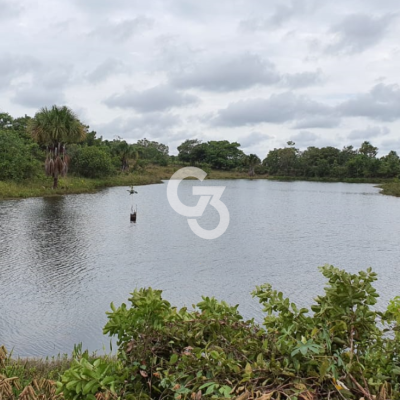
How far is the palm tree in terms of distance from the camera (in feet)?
128

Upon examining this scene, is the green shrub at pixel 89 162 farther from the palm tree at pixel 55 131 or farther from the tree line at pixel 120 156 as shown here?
the palm tree at pixel 55 131

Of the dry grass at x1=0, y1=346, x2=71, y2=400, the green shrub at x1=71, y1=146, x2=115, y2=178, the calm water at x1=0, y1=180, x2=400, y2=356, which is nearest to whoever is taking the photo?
the dry grass at x1=0, y1=346, x2=71, y2=400

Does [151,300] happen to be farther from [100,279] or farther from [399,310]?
[100,279]

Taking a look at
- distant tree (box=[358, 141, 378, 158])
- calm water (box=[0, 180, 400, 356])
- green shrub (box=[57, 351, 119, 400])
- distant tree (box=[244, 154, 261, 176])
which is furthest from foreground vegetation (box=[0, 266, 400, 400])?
distant tree (box=[358, 141, 378, 158])

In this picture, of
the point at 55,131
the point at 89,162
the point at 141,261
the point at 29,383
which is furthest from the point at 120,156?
the point at 29,383

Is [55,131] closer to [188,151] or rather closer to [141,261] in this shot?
[141,261]

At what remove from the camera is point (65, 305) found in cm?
1116

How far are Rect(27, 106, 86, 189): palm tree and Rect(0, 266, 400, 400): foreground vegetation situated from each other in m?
38.6

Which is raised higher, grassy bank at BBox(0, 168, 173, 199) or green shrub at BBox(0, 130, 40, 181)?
green shrub at BBox(0, 130, 40, 181)

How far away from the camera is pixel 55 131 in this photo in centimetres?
3894

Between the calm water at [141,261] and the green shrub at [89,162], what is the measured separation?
26750 mm

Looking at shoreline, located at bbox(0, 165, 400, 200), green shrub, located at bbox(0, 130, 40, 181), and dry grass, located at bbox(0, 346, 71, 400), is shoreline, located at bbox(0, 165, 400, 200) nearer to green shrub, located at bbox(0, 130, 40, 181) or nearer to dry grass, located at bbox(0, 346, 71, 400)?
green shrub, located at bbox(0, 130, 40, 181)

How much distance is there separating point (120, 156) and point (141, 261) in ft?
191

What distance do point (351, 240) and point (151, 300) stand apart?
21.4 meters
